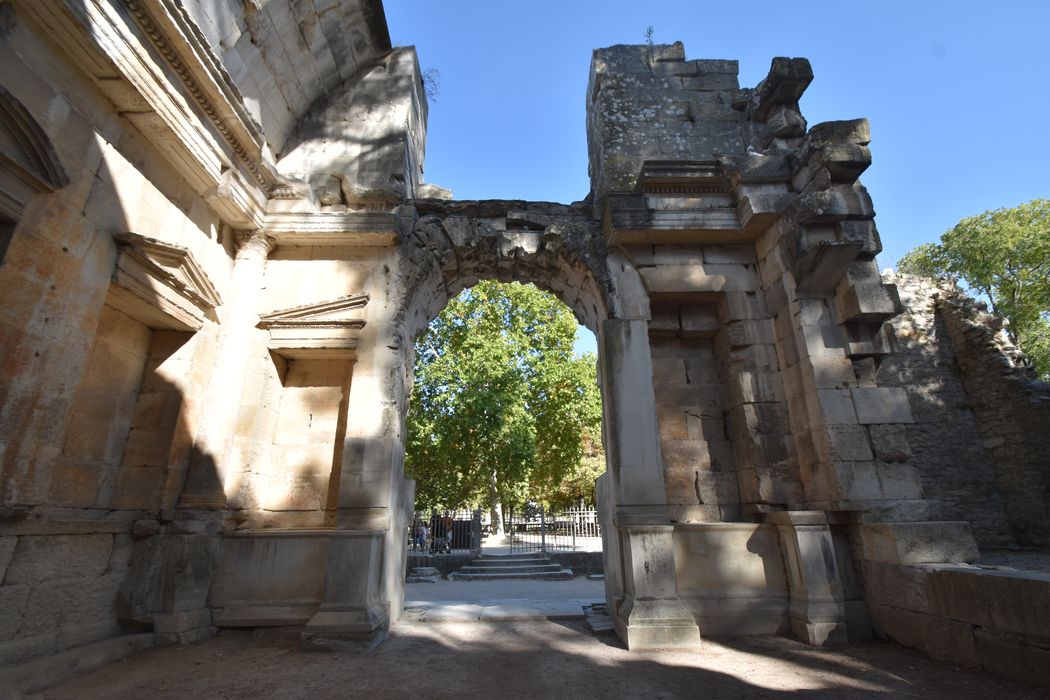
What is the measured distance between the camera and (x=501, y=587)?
10.6m

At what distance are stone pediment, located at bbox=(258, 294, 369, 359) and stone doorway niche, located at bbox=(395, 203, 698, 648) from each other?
649 mm

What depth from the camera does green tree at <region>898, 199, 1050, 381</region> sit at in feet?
61.5

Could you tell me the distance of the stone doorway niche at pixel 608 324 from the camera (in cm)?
477

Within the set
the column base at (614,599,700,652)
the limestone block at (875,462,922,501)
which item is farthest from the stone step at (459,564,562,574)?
the limestone block at (875,462,922,501)

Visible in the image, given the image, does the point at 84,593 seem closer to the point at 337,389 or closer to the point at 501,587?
the point at 337,389

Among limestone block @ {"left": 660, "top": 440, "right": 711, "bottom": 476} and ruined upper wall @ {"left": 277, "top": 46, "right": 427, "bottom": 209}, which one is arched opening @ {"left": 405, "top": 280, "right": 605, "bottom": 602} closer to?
ruined upper wall @ {"left": 277, "top": 46, "right": 427, "bottom": 209}

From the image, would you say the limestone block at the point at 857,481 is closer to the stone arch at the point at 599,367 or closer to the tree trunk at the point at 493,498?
the stone arch at the point at 599,367

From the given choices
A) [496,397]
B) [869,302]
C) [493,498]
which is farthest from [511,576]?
[869,302]

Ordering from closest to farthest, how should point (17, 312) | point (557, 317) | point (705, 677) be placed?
1. point (17, 312)
2. point (705, 677)
3. point (557, 317)

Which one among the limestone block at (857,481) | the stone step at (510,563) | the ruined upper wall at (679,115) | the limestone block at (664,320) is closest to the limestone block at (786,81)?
the ruined upper wall at (679,115)

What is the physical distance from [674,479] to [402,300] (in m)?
4.00

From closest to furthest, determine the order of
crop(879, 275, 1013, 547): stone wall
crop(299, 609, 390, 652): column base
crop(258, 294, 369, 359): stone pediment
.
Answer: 1. crop(299, 609, 390, 652): column base
2. crop(258, 294, 369, 359): stone pediment
3. crop(879, 275, 1013, 547): stone wall

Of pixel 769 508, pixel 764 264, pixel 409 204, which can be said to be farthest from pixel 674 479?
pixel 409 204

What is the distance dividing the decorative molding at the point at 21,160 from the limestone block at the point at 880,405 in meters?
7.50
